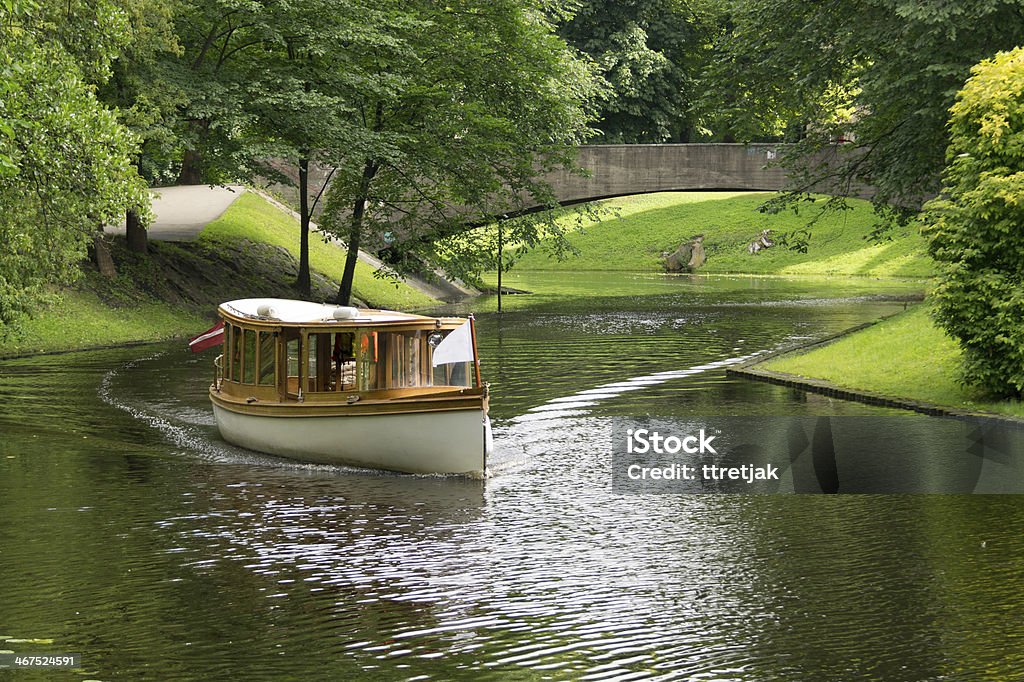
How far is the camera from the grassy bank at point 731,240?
7794 centimetres

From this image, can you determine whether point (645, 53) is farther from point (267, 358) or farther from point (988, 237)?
point (267, 358)

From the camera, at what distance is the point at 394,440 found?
19906mm

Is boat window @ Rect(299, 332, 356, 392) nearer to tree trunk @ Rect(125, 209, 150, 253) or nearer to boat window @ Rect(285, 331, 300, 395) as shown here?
boat window @ Rect(285, 331, 300, 395)

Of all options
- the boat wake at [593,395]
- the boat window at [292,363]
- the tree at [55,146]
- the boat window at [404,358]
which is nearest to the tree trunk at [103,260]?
the tree at [55,146]

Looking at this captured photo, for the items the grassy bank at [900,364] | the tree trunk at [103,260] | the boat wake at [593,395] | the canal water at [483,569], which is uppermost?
the tree trunk at [103,260]

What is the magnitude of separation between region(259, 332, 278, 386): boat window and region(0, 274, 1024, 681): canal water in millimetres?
1359

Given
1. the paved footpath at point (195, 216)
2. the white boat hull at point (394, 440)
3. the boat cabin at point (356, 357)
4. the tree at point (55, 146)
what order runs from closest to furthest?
the white boat hull at point (394, 440) → the boat cabin at point (356, 357) → the tree at point (55, 146) → the paved footpath at point (195, 216)

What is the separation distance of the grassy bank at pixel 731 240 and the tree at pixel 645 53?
7.55m

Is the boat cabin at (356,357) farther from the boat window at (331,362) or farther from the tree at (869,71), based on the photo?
the tree at (869,71)

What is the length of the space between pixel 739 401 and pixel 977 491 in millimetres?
8731

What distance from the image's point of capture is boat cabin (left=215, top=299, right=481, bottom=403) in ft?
68.5

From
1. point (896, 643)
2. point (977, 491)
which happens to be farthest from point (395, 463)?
point (896, 643)

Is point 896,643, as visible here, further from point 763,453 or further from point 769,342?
point 769,342

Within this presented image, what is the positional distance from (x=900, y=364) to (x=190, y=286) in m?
26.2
